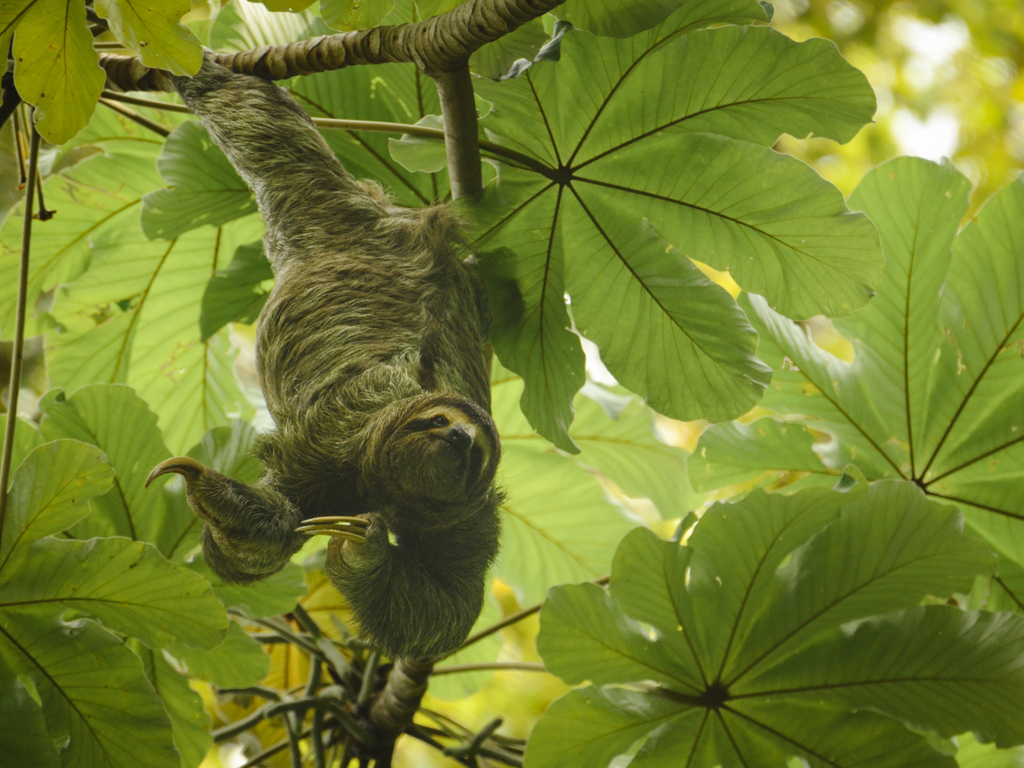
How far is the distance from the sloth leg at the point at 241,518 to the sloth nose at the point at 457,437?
0.38 ft

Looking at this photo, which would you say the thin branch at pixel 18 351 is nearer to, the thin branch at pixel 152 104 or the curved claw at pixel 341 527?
the thin branch at pixel 152 104

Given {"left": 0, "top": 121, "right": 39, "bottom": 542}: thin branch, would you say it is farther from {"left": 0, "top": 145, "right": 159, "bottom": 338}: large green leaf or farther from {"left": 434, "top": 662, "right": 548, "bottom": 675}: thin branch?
{"left": 434, "top": 662, "right": 548, "bottom": 675}: thin branch

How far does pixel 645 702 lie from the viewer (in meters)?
0.90

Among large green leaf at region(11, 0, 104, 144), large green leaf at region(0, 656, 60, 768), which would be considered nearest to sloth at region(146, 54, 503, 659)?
large green leaf at region(11, 0, 104, 144)

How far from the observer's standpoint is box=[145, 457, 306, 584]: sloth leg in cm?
49

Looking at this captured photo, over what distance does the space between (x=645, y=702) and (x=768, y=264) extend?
488 mm

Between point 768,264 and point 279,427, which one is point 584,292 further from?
point 279,427

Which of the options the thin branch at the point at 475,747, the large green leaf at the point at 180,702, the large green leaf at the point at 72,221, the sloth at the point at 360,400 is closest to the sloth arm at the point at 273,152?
the sloth at the point at 360,400

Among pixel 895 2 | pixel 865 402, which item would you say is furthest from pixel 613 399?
pixel 895 2

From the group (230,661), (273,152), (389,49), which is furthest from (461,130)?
(230,661)

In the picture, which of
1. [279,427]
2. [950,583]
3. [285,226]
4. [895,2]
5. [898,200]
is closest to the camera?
[279,427]

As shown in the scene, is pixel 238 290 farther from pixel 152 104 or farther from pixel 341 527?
pixel 341 527

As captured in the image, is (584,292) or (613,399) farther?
(613,399)

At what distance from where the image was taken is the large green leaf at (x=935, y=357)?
0.98 metres
